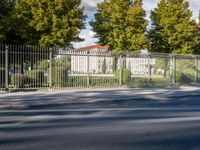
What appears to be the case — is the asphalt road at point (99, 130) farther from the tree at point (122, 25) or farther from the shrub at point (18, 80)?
the tree at point (122, 25)

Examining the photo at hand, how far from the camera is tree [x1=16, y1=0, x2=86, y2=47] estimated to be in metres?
30.8

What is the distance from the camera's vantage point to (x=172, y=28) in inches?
1501

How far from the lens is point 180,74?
31.6 meters

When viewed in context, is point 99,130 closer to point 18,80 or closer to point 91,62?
point 18,80

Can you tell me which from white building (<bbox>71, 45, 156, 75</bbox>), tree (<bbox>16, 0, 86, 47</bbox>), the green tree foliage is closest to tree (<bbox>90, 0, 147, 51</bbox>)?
tree (<bbox>16, 0, 86, 47</bbox>)

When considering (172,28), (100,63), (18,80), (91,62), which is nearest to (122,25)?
(172,28)

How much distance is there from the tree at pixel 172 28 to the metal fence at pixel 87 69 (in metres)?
5.64

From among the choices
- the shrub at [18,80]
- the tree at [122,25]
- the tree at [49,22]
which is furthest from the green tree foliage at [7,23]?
the tree at [122,25]

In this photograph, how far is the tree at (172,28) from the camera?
3778 cm

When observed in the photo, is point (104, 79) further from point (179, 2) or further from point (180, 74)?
point (179, 2)

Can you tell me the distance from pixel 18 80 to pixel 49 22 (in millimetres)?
8743

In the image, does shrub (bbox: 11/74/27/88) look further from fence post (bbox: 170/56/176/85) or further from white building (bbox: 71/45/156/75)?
fence post (bbox: 170/56/176/85)

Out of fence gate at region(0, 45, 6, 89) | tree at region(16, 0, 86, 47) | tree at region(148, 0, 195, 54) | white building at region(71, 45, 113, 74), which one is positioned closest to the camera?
fence gate at region(0, 45, 6, 89)

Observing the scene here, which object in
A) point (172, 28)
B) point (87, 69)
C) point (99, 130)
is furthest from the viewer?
point (172, 28)
